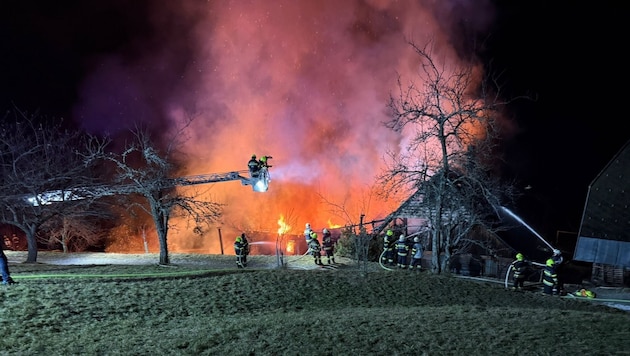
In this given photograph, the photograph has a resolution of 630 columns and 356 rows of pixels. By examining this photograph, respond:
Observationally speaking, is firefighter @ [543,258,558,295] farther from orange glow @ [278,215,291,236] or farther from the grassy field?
orange glow @ [278,215,291,236]

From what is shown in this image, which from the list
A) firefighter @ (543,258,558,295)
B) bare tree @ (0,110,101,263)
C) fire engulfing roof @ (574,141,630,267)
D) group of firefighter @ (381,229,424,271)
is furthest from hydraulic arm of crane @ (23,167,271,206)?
fire engulfing roof @ (574,141,630,267)

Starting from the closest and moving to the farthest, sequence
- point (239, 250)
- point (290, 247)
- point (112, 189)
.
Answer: point (239, 250) < point (112, 189) < point (290, 247)

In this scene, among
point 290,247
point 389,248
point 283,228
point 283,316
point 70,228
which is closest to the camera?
point 283,316

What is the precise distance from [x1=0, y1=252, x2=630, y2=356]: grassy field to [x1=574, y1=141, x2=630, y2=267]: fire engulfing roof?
744cm

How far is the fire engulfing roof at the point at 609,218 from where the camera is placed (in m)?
20.0

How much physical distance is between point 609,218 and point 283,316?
1746 cm

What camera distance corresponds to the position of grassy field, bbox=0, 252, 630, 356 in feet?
25.7

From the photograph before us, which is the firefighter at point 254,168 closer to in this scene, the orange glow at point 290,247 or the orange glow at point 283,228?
the orange glow at point 283,228

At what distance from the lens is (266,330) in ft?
28.8

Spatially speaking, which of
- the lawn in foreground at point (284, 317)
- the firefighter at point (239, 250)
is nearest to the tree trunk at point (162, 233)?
the firefighter at point (239, 250)

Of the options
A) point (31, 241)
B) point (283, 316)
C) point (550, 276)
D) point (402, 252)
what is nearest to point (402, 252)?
point (402, 252)

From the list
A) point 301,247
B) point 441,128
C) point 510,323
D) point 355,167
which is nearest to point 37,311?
point 510,323

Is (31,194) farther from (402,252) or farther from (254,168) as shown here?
(402,252)

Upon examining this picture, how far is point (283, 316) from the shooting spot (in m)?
10.6
